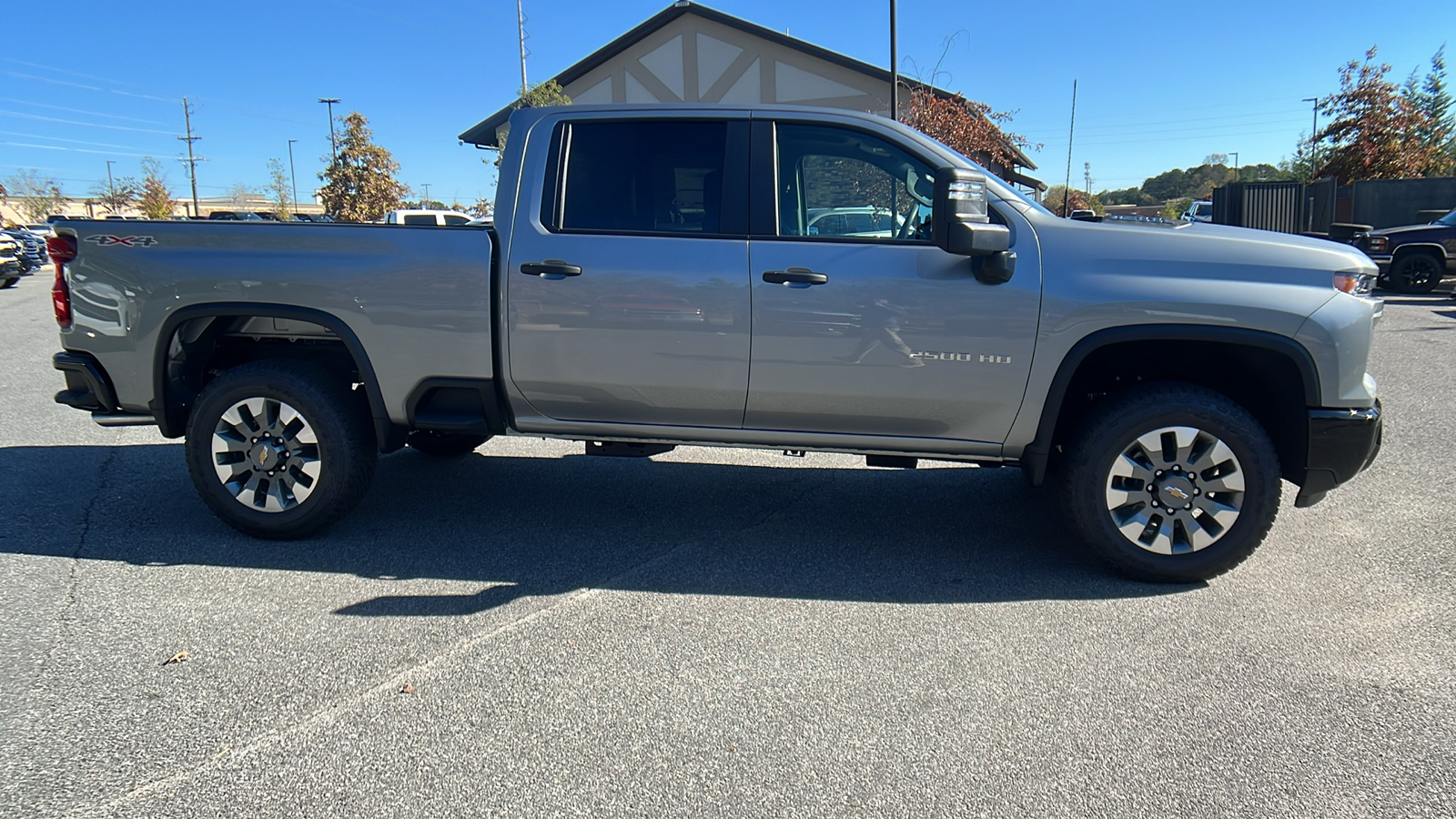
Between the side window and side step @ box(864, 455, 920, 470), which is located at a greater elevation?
the side window

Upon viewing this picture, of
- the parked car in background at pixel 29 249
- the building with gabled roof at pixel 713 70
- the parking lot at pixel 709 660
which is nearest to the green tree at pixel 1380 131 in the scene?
the building with gabled roof at pixel 713 70

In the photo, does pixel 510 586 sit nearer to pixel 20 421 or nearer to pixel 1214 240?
pixel 1214 240

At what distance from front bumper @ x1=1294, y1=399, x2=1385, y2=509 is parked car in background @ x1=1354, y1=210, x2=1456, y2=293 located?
1525cm

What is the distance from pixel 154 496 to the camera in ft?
17.2

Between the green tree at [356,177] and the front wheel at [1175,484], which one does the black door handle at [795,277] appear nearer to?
the front wheel at [1175,484]

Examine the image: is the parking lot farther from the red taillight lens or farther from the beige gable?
the beige gable

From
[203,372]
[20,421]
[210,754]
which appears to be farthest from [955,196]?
[20,421]

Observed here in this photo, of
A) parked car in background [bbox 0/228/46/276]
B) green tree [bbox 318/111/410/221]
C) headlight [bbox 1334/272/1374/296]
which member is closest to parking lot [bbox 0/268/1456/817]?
headlight [bbox 1334/272/1374/296]

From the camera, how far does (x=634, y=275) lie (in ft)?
13.6

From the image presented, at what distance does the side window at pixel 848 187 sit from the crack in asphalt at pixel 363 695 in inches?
67.2

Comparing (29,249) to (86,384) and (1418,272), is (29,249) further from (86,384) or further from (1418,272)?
(1418,272)

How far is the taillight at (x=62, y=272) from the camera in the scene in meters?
4.37

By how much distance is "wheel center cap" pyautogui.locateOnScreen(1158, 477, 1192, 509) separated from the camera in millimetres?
4008

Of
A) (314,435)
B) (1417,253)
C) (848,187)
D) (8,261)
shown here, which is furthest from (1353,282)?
(8,261)
